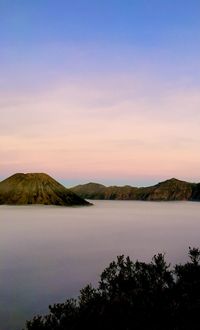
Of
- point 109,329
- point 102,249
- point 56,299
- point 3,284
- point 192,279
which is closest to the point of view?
point 109,329

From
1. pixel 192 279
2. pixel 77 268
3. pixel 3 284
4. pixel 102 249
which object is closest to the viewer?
pixel 192 279

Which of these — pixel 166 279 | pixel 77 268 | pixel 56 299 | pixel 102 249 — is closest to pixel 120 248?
pixel 102 249

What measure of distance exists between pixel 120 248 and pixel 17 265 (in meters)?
29.8

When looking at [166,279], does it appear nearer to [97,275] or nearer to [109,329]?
[109,329]

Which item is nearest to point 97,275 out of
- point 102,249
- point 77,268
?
point 77,268

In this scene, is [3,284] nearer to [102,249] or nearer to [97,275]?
[97,275]

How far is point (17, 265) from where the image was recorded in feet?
209

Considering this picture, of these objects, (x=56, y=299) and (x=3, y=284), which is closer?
(x=56, y=299)

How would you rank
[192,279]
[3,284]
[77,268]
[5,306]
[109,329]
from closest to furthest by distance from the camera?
1. [109,329]
2. [192,279]
3. [5,306]
4. [3,284]
5. [77,268]

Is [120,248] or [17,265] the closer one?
[17,265]

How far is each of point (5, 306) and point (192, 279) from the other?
1819 cm

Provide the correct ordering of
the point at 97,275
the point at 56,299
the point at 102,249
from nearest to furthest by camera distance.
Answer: the point at 56,299, the point at 97,275, the point at 102,249

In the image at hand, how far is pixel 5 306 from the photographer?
37.2 metres

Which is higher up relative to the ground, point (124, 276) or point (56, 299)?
point (124, 276)
